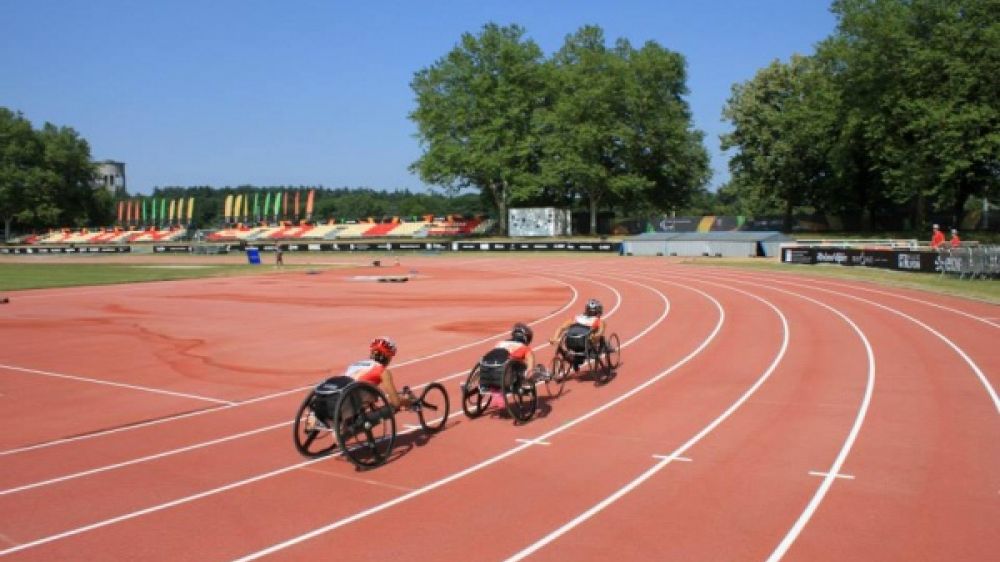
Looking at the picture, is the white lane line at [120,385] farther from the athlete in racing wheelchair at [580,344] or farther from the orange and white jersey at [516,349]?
the athlete in racing wheelchair at [580,344]

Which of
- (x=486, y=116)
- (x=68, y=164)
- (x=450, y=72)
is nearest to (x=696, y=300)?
(x=486, y=116)

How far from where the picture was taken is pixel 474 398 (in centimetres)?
1168

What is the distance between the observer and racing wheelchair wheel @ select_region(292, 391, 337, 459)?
8.65 m

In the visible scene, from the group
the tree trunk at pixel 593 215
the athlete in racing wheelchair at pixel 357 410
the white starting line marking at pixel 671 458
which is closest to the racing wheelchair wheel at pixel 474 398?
the athlete in racing wheelchair at pixel 357 410

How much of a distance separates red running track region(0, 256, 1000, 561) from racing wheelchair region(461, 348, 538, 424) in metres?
0.29

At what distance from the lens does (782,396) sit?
12.5 m

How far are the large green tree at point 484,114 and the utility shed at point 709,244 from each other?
15660mm

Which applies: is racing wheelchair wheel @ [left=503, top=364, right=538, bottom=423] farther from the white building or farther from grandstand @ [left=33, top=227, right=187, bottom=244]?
the white building

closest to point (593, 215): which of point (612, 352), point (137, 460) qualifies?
point (612, 352)

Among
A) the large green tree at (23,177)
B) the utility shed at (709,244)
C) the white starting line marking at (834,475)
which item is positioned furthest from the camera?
the large green tree at (23,177)

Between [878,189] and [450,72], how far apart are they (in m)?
40.1

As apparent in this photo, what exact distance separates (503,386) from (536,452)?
124cm

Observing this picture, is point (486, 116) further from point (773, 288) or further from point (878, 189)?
point (773, 288)

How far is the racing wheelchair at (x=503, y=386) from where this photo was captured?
34.1 ft
